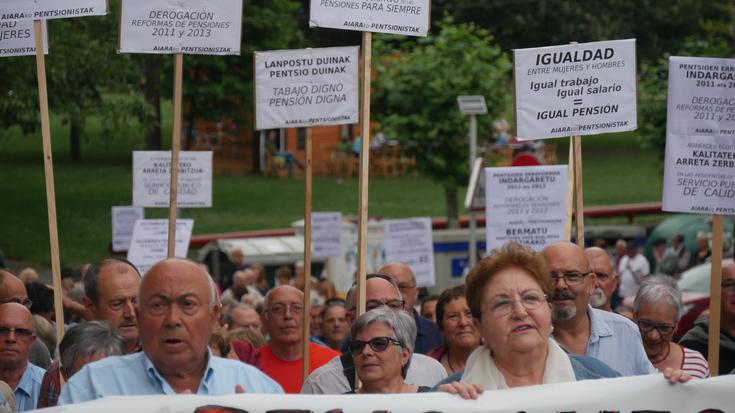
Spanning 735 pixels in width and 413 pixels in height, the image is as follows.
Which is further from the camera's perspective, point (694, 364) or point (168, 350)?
point (694, 364)

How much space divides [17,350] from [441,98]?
21322mm

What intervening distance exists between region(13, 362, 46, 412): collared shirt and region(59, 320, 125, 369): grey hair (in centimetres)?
103

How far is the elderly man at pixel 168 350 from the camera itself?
491 centimetres

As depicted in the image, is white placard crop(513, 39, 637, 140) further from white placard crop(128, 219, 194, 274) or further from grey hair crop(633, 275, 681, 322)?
white placard crop(128, 219, 194, 274)

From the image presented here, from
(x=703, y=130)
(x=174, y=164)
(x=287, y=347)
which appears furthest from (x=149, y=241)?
(x=703, y=130)

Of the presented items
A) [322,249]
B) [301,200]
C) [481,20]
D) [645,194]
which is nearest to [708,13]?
[481,20]

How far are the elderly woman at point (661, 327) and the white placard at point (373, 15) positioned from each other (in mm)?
1992

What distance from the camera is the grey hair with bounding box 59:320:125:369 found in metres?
6.11

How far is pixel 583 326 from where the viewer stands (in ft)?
22.9

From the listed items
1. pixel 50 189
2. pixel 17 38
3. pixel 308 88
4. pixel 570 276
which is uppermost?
pixel 17 38

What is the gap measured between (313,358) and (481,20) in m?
41.3

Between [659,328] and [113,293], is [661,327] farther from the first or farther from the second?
[113,293]

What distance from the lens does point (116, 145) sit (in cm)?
4541

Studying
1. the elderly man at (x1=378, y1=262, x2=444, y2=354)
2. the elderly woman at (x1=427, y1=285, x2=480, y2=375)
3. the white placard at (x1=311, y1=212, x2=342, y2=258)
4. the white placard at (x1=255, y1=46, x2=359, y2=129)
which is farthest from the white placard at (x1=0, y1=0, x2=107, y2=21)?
the white placard at (x1=311, y1=212, x2=342, y2=258)
